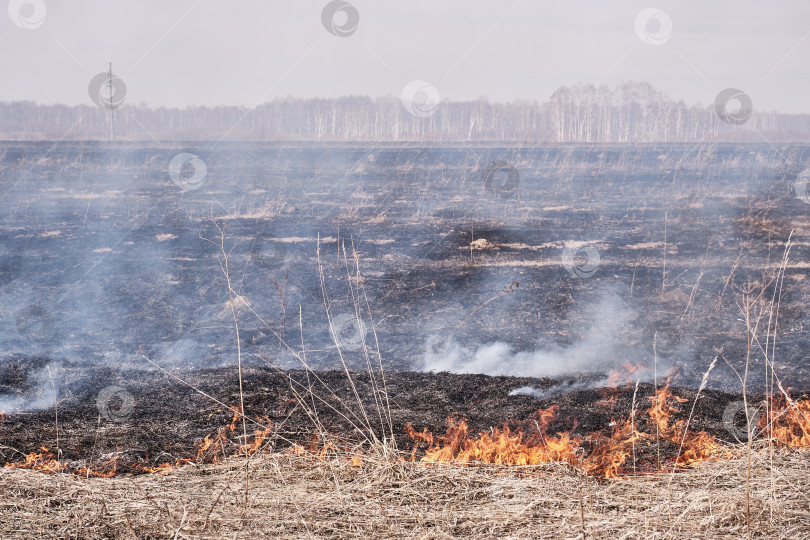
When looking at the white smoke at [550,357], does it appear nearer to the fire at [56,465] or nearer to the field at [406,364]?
the field at [406,364]

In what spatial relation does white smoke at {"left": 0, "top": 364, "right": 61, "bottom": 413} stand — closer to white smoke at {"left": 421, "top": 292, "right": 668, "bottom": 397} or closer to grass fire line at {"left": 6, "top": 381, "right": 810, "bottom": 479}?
grass fire line at {"left": 6, "top": 381, "right": 810, "bottom": 479}

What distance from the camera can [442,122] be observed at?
7100cm

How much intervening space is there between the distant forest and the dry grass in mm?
54670

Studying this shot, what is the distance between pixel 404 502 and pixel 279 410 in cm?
258

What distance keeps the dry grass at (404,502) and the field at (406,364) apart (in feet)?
0.06

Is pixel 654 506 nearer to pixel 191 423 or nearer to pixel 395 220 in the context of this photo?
pixel 191 423

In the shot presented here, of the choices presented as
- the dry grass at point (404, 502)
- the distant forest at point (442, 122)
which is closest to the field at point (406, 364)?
the dry grass at point (404, 502)

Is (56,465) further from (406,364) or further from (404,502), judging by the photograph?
(406,364)

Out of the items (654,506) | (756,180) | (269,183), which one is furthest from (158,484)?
(756,180)

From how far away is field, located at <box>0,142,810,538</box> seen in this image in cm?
356

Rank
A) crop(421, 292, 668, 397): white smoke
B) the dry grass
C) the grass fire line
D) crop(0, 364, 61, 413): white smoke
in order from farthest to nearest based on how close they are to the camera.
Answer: crop(421, 292, 668, 397): white smoke → crop(0, 364, 61, 413): white smoke → the grass fire line → the dry grass

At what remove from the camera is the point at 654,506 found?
350 centimetres

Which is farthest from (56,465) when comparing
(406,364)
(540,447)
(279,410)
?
(406,364)

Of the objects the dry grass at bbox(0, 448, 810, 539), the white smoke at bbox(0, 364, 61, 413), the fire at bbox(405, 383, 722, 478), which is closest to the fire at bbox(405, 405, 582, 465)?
the fire at bbox(405, 383, 722, 478)
